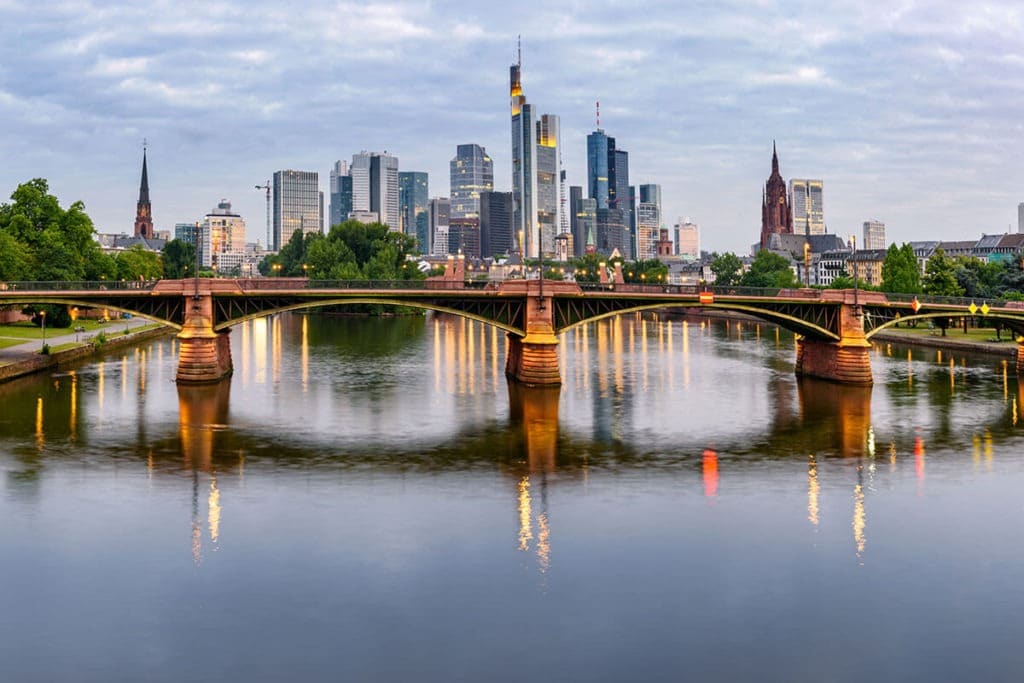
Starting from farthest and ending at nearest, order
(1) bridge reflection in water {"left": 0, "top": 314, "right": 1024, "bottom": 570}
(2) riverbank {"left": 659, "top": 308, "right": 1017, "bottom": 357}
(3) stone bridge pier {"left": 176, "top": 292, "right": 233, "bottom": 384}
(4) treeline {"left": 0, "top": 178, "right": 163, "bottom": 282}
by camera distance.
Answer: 1. (4) treeline {"left": 0, "top": 178, "right": 163, "bottom": 282}
2. (2) riverbank {"left": 659, "top": 308, "right": 1017, "bottom": 357}
3. (3) stone bridge pier {"left": 176, "top": 292, "right": 233, "bottom": 384}
4. (1) bridge reflection in water {"left": 0, "top": 314, "right": 1024, "bottom": 570}

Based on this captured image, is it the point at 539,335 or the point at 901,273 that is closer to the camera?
the point at 539,335

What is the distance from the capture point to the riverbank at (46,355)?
85000 mm

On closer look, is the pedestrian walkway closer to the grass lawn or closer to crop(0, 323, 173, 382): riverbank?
crop(0, 323, 173, 382): riverbank

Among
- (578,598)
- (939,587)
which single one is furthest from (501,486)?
(939,587)

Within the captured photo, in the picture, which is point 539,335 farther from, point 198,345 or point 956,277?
point 956,277

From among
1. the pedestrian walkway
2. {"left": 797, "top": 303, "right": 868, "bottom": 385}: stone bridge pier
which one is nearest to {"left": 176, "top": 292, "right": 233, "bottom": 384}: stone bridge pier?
the pedestrian walkway

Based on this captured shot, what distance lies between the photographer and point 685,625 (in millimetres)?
29734

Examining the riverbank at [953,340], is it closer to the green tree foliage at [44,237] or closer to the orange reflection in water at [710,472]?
the orange reflection in water at [710,472]

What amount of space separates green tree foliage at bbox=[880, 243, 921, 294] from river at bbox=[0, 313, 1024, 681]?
86.0 meters

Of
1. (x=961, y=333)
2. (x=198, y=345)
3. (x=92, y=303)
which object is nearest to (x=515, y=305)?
(x=198, y=345)

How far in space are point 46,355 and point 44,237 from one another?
37.3 meters

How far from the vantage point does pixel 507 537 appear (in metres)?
38.5

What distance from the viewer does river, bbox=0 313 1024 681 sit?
27.8 m

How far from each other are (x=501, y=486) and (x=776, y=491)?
12.7 meters
